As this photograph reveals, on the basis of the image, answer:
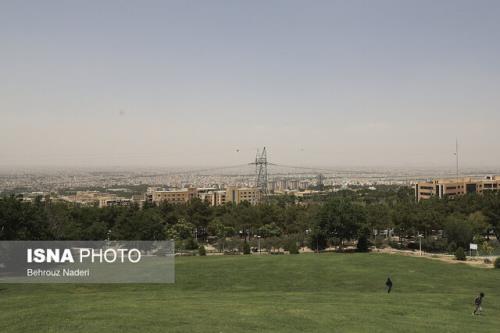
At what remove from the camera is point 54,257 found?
39656mm

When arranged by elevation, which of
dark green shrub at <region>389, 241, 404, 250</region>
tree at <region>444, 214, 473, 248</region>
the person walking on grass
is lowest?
dark green shrub at <region>389, 241, 404, 250</region>

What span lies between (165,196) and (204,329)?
541ft

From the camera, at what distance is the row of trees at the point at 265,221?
5122 cm

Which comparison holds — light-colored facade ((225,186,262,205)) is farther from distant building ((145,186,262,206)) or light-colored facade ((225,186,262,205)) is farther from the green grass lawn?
the green grass lawn

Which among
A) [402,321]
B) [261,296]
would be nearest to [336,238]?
[261,296]

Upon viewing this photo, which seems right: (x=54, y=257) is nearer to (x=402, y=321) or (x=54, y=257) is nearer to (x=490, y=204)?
(x=402, y=321)

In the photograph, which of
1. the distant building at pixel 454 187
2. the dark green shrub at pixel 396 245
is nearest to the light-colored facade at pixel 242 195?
the distant building at pixel 454 187

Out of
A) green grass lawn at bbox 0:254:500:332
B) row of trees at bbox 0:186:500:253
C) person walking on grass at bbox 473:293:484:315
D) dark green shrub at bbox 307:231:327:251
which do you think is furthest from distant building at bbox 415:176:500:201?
person walking on grass at bbox 473:293:484:315

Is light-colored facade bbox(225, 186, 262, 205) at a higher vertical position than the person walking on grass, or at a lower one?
lower

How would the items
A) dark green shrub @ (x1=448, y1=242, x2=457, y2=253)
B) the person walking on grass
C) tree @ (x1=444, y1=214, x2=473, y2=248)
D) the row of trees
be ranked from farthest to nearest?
tree @ (x1=444, y1=214, x2=473, y2=248) < dark green shrub @ (x1=448, y1=242, x2=457, y2=253) < the row of trees < the person walking on grass

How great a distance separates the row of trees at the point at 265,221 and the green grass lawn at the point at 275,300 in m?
15.9

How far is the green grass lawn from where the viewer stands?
19.6 metres

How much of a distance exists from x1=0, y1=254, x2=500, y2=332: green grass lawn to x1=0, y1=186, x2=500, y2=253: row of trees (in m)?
15.9

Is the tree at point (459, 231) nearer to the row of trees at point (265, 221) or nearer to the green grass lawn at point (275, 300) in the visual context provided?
the row of trees at point (265, 221)
